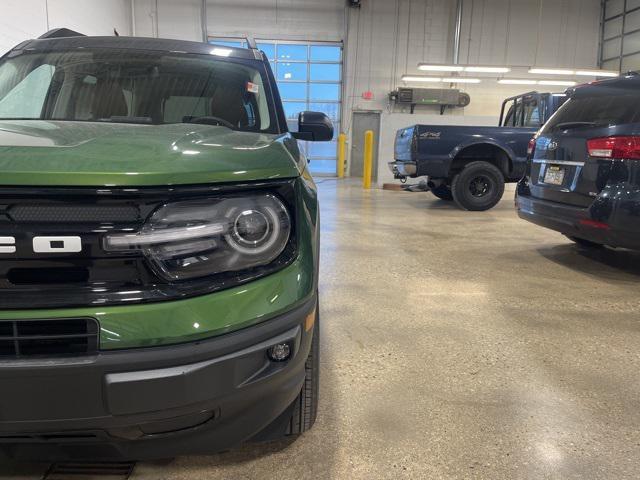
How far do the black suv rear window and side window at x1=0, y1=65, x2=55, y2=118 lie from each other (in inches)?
149

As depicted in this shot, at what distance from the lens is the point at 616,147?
11.0 ft

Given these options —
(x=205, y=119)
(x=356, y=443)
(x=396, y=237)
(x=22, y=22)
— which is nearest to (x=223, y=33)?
(x=22, y=22)

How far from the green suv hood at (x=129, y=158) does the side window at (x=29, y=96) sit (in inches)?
33.2

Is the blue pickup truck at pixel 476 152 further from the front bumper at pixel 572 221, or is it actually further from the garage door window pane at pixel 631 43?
the garage door window pane at pixel 631 43


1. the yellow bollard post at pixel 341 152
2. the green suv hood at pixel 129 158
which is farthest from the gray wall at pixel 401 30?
the green suv hood at pixel 129 158

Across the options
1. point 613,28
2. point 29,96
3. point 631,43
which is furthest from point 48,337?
point 613,28

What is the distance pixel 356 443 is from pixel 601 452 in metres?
0.88

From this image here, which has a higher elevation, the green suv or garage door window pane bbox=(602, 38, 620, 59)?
garage door window pane bbox=(602, 38, 620, 59)

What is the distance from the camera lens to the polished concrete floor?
5.10ft

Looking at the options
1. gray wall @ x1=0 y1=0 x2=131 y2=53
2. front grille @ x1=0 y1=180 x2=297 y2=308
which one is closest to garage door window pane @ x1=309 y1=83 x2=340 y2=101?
gray wall @ x1=0 y1=0 x2=131 y2=53

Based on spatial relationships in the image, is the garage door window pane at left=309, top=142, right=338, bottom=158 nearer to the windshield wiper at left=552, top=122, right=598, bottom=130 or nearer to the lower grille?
the windshield wiper at left=552, top=122, right=598, bottom=130

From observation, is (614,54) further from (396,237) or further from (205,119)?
(205,119)

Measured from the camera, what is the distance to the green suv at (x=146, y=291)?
983mm

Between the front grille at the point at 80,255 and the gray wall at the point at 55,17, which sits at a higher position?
the gray wall at the point at 55,17
